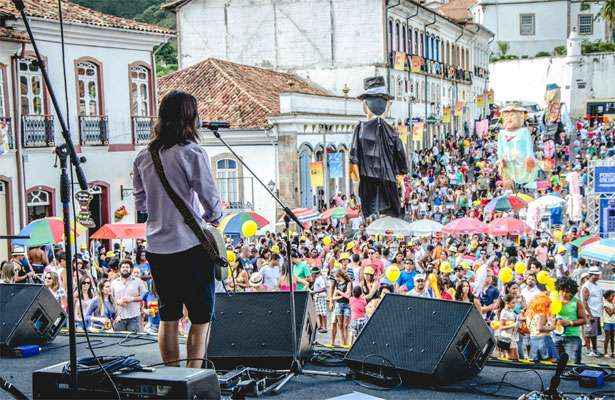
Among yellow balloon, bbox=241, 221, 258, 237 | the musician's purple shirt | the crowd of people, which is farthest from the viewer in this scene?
yellow balloon, bbox=241, 221, 258, 237

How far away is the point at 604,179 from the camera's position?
20344 millimetres

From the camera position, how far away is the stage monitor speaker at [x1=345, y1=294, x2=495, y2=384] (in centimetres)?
661

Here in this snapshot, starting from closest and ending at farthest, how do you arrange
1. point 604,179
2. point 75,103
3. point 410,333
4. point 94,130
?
1. point 410,333
2. point 604,179
3. point 75,103
4. point 94,130

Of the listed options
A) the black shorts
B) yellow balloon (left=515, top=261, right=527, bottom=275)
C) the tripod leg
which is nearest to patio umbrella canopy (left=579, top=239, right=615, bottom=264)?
yellow balloon (left=515, top=261, right=527, bottom=275)

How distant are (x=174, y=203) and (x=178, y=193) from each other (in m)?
0.06

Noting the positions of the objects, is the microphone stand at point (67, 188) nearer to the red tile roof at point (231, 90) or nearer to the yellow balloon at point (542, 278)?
the yellow balloon at point (542, 278)

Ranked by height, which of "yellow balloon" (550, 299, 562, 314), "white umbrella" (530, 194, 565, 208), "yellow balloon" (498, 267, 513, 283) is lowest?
"yellow balloon" (550, 299, 562, 314)

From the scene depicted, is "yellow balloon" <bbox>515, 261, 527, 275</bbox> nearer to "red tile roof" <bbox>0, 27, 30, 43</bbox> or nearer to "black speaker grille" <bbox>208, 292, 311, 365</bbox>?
"black speaker grille" <bbox>208, 292, 311, 365</bbox>

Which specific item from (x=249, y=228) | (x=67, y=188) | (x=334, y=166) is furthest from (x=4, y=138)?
(x=67, y=188)

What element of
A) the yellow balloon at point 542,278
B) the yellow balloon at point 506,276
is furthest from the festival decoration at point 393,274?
the yellow balloon at point 542,278

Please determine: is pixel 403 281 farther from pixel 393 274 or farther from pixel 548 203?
pixel 548 203

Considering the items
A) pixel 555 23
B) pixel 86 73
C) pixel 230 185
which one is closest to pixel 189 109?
pixel 86 73

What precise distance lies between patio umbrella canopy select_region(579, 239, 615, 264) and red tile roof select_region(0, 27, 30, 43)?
14036mm

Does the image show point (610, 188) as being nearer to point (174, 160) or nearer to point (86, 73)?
point (86, 73)
